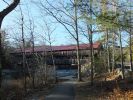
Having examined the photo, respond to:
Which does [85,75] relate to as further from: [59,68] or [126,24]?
[126,24]

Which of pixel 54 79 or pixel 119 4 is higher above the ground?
pixel 119 4

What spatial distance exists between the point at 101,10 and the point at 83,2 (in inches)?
113

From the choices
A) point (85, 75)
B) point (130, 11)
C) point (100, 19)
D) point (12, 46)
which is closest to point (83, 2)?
point (100, 19)

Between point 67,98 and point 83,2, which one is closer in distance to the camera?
point 83,2

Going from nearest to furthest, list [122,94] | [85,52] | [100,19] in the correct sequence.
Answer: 1. [100,19]
2. [122,94]
3. [85,52]

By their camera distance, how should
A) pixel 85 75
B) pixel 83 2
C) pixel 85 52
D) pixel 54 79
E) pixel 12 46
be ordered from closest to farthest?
pixel 83 2 < pixel 54 79 < pixel 85 75 < pixel 12 46 < pixel 85 52

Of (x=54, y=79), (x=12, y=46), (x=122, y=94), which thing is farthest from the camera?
(x=12, y=46)

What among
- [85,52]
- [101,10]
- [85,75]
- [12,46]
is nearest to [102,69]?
[85,75]

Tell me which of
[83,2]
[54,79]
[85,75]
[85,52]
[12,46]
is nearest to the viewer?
[83,2]

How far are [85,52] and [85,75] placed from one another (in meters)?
21.3

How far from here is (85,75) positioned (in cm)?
6197

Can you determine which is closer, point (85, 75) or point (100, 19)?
point (100, 19)

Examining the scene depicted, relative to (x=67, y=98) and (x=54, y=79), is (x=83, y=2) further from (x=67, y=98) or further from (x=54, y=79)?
(x=54, y=79)

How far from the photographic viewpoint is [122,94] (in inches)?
979
